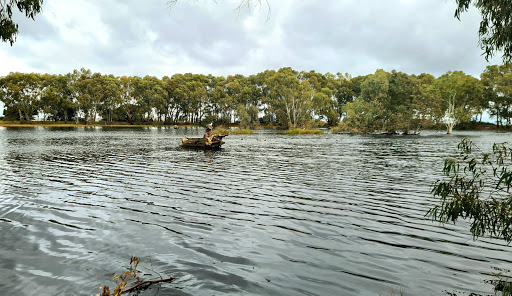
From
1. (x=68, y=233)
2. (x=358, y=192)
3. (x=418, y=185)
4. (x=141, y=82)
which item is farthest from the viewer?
(x=141, y=82)

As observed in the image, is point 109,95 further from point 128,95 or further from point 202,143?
point 202,143

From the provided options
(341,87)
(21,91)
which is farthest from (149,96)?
(341,87)

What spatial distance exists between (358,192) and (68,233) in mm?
11484

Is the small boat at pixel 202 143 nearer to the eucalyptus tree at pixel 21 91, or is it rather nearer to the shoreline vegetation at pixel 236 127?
the shoreline vegetation at pixel 236 127

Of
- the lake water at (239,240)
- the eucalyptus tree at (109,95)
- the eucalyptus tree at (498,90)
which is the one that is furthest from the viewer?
the eucalyptus tree at (109,95)

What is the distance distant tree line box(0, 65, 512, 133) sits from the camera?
3155 inches

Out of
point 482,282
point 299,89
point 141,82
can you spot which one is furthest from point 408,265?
point 141,82

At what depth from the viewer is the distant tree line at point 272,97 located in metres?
80.1

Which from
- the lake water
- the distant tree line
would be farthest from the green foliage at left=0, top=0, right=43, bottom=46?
the distant tree line

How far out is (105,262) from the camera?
6.65m

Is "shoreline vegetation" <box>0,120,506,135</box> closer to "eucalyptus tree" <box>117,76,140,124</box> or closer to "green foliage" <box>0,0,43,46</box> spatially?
"eucalyptus tree" <box>117,76,140,124</box>

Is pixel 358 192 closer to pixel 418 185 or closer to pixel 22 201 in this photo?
pixel 418 185

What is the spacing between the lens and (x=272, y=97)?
425ft

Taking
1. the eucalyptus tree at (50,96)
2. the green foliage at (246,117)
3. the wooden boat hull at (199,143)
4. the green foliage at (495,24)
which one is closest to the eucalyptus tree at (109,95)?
the eucalyptus tree at (50,96)
